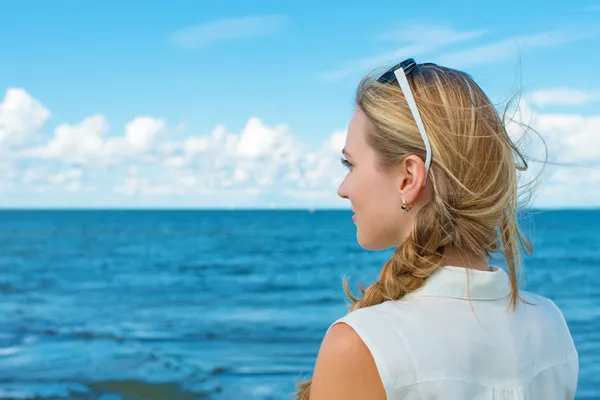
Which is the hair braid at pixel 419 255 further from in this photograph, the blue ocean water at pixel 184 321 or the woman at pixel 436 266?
the blue ocean water at pixel 184 321

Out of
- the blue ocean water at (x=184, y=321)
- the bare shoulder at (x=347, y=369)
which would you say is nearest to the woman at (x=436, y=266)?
the bare shoulder at (x=347, y=369)

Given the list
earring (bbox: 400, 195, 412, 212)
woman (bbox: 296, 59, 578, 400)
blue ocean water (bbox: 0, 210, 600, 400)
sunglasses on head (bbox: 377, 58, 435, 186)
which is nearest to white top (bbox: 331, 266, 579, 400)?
woman (bbox: 296, 59, 578, 400)

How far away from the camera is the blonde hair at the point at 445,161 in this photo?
4.81 feet

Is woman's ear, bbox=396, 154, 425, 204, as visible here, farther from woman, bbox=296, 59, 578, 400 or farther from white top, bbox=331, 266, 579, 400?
white top, bbox=331, 266, 579, 400

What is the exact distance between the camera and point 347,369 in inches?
51.0

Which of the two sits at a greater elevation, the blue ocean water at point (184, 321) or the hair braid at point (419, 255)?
the hair braid at point (419, 255)

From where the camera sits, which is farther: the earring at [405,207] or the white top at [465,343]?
the earring at [405,207]

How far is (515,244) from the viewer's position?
5.52ft

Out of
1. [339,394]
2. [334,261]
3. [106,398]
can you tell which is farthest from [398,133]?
[334,261]

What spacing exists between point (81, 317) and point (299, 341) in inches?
228

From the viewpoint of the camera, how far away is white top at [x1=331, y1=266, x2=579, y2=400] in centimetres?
129

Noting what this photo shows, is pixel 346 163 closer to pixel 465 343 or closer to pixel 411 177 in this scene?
pixel 411 177

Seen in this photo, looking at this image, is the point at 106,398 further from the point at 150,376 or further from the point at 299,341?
the point at 299,341

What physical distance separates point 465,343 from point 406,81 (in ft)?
2.00
